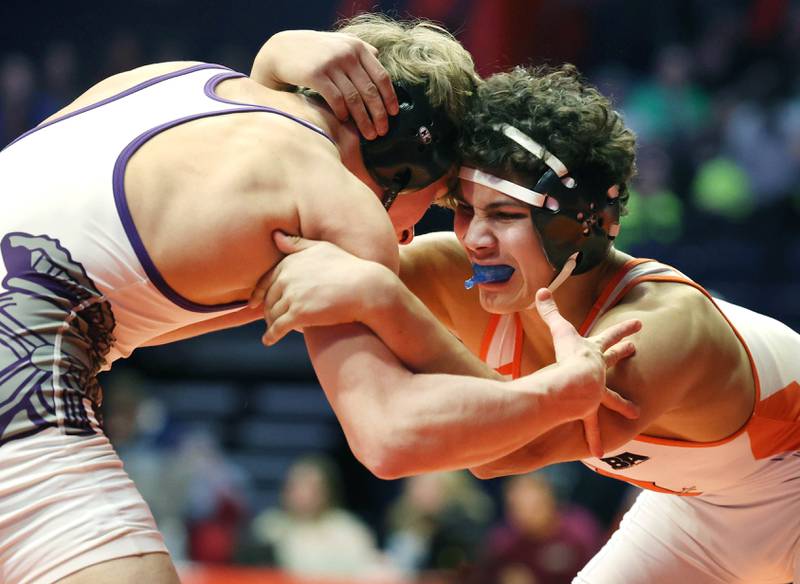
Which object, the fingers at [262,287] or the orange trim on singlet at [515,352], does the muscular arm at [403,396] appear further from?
the orange trim on singlet at [515,352]

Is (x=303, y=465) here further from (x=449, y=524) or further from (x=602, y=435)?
(x=602, y=435)

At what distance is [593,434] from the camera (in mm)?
3029

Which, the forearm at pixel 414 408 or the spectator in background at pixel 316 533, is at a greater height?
the forearm at pixel 414 408

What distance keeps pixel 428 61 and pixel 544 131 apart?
430 millimetres

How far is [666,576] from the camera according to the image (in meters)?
3.80

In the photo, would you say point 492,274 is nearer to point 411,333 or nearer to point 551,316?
point 551,316

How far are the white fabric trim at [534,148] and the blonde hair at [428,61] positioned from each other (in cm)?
14

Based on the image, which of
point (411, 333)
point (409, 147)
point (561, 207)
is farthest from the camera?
point (561, 207)

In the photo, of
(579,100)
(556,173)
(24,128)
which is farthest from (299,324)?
(24,128)

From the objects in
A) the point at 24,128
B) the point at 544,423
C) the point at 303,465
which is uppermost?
the point at 544,423

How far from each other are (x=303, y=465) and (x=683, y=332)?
537 centimetres

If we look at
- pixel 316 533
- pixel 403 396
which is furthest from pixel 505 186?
pixel 316 533

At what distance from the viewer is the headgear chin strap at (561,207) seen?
341 centimetres

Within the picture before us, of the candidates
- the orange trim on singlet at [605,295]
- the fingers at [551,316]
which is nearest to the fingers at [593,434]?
the fingers at [551,316]
